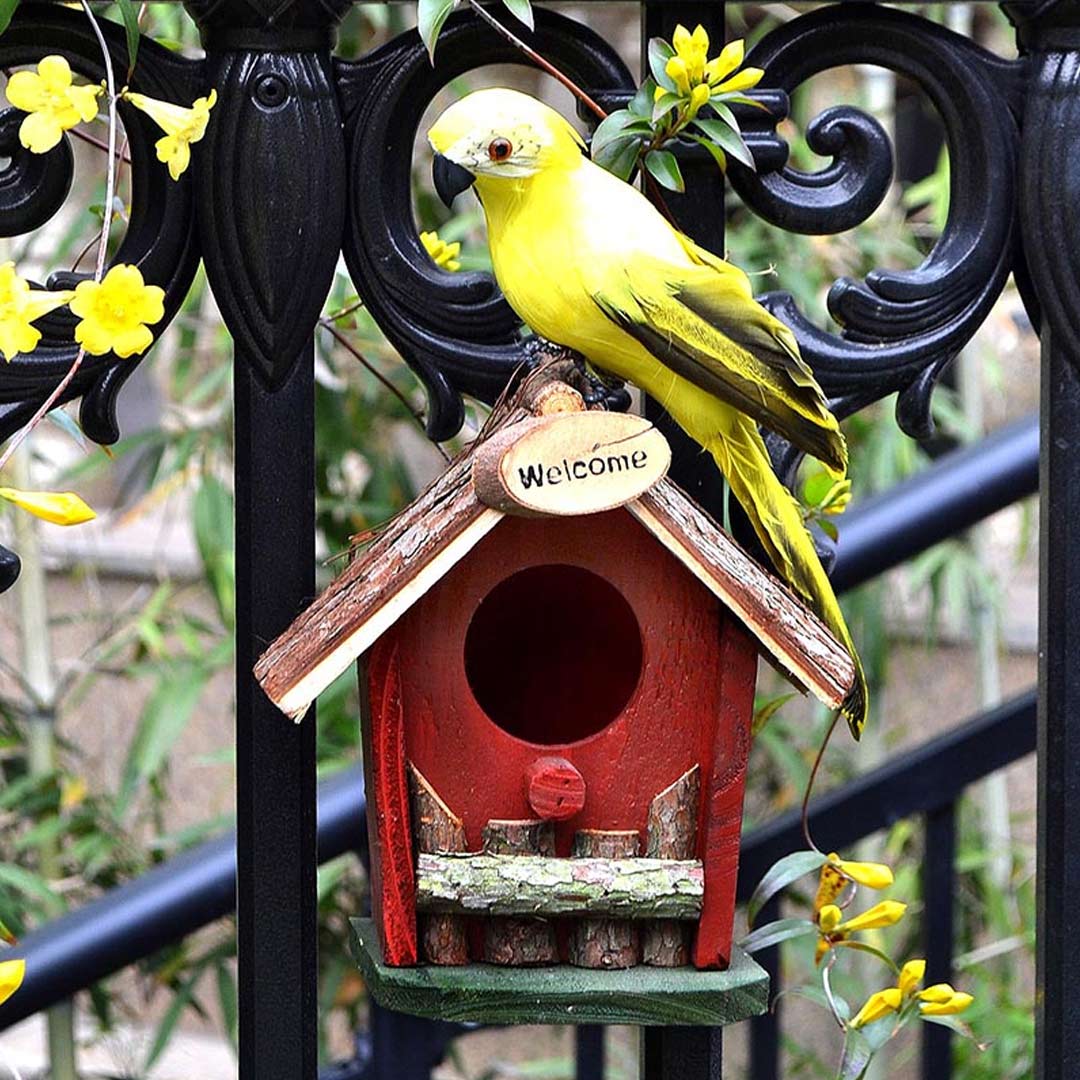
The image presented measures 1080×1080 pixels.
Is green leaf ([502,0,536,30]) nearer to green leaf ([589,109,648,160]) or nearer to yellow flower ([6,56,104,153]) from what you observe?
green leaf ([589,109,648,160])

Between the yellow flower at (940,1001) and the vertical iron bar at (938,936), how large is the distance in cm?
34

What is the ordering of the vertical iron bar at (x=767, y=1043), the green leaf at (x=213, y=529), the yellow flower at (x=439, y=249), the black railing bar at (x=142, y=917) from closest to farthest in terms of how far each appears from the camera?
the yellow flower at (x=439, y=249) → the black railing bar at (x=142, y=917) → the vertical iron bar at (x=767, y=1043) → the green leaf at (x=213, y=529)

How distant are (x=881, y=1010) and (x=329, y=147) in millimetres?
502

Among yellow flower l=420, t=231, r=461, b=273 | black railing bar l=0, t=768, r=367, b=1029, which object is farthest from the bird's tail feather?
black railing bar l=0, t=768, r=367, b=1029

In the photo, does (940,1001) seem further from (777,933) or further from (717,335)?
(717,335)

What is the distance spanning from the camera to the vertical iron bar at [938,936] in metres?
1.25

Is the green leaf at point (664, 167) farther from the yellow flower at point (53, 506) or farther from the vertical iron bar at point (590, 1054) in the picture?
the vertical iron bar at point (590, 1054)

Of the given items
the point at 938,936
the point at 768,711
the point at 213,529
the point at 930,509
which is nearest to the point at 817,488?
the point at 768,711

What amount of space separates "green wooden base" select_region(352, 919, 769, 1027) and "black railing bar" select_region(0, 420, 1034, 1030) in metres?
0.35

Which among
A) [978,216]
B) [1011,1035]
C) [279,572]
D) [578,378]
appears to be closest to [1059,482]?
[978,216]

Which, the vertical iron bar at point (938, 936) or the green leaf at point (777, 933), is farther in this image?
the vertical iron bar at point (938, 936)

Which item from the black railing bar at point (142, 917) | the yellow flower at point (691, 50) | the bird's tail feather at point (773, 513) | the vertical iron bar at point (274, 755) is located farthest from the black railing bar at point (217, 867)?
the yellow flower at point (691, 50)

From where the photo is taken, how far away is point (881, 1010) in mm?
922

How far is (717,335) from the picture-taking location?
745 millimetres
